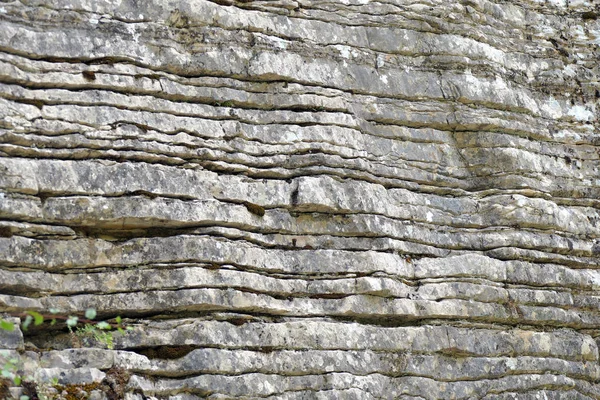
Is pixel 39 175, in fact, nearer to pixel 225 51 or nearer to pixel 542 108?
pixel 225 51

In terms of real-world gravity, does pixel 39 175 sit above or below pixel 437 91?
below

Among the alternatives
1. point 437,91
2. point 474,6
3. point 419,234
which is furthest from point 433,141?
point 474,6

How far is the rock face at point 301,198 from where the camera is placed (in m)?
9.27

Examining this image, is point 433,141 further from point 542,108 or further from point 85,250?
point 85,250

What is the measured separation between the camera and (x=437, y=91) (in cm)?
1238

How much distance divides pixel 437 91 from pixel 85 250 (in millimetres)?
5411

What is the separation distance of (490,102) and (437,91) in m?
0.82

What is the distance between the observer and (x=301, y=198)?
10.5m

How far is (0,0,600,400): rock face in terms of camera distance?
9.27m

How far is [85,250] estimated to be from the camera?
934cm

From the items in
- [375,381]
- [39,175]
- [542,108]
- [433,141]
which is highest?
[542,108]

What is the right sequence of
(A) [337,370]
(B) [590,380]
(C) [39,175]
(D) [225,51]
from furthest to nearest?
(B) [590,380]
(D) [225,51]
(A) [337,370]
(C) [39,175]

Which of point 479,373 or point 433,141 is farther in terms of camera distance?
point 433,141

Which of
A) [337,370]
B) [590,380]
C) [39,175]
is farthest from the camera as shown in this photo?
[590,380]
